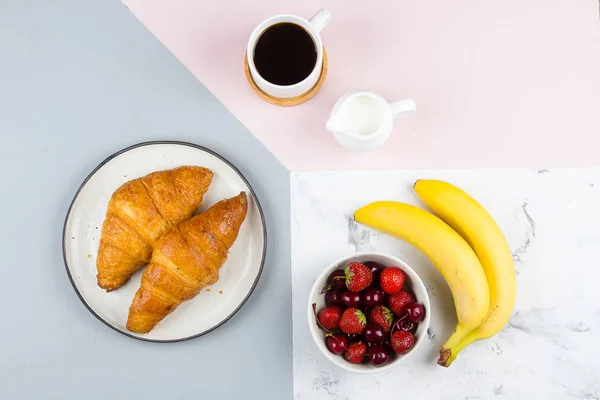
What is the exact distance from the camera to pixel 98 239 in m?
1.15

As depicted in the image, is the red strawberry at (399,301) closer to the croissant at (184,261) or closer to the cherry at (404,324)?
the cherry at (404,324)

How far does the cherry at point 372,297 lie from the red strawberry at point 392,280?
2cm

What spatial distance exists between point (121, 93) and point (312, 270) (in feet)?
1.73

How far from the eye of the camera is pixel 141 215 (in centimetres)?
106

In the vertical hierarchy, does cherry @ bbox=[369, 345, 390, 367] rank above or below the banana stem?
below

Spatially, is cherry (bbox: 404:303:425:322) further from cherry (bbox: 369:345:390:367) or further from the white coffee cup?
the white coffee cup

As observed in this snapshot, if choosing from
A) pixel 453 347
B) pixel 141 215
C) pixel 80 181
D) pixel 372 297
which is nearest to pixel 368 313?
pixel 372 297

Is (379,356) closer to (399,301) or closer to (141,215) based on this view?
(399,301)

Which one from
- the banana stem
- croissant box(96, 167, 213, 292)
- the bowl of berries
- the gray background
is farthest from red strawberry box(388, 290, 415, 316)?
croissant box(96, 167, 213, 292)

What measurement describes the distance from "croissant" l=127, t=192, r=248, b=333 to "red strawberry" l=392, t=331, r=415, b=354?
336 mm

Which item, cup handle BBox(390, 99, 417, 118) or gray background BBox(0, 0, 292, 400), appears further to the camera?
gray background BBox(0, 0, 292, 400)

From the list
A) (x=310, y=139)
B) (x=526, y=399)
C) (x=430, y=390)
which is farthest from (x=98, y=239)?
(x=526, y=399)

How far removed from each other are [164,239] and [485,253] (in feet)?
1.90

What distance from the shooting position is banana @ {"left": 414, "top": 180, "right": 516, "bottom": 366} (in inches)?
42.3
